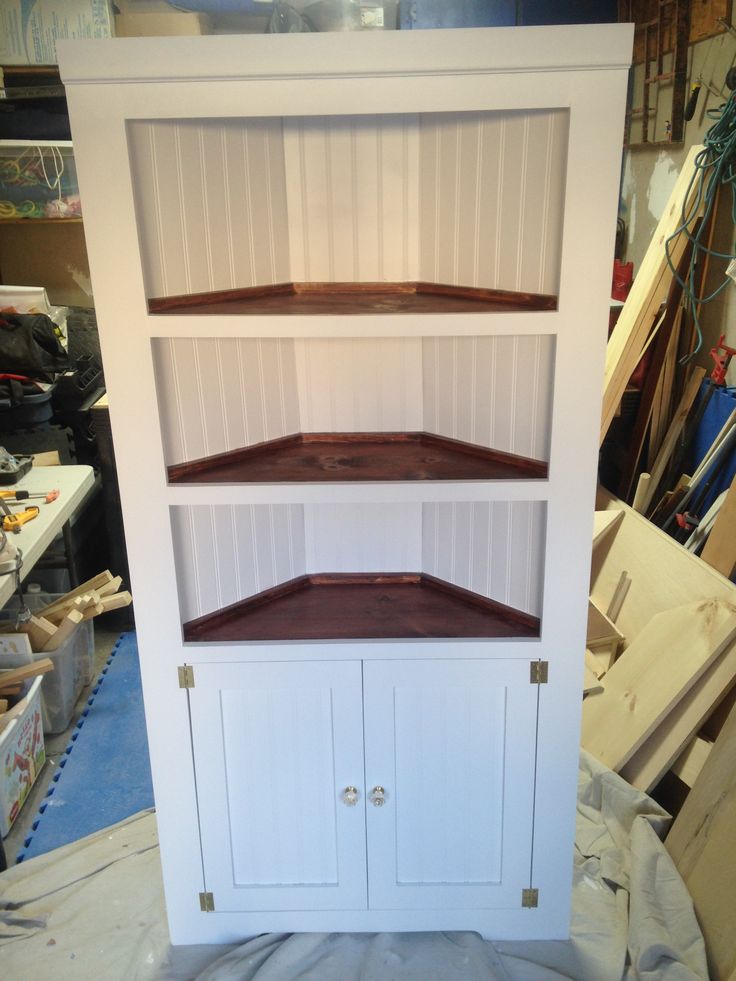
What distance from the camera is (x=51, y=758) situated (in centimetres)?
281

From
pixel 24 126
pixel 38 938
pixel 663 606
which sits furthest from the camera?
pixel 24 126

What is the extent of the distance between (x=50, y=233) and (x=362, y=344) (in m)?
3.09

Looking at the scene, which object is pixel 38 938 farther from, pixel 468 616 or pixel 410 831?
pixel 468 616

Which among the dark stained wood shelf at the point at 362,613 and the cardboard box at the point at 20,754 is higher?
the dark stained wood shelf at the point at 362,613

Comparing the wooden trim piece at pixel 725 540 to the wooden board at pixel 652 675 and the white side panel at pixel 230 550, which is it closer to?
the wooden board at pixel 652 675

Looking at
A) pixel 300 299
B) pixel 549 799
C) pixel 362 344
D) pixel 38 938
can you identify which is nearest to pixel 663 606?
pixel 549 799

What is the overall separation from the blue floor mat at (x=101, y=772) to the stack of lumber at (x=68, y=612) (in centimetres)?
37

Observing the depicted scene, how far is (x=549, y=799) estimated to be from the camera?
1857 mm

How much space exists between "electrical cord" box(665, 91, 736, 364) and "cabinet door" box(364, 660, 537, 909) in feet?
5.60

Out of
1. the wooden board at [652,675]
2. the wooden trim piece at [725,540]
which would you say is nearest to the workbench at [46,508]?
the wooden board at [652,675]

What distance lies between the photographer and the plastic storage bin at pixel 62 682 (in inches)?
113

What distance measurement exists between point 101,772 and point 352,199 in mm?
2052

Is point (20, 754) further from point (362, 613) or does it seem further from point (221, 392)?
point (221, 392)

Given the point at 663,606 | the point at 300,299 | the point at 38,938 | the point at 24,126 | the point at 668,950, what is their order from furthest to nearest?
1. the point at 24,126
2. the point at 663,606
3. the point at 38,938
4. the point at 668,950
5. the point at 300,299
